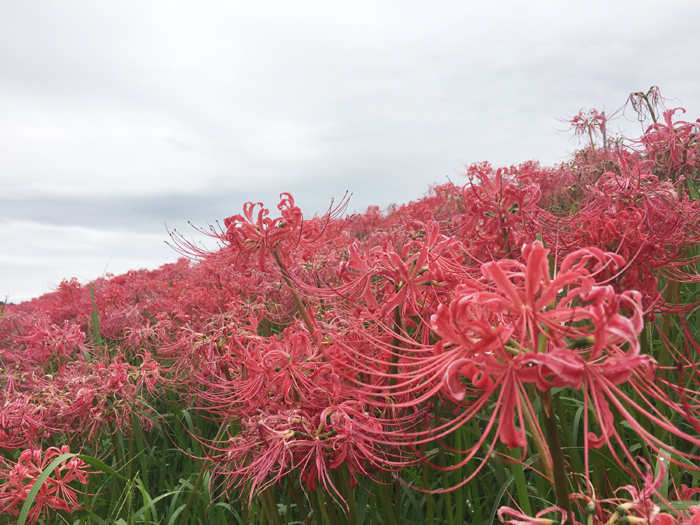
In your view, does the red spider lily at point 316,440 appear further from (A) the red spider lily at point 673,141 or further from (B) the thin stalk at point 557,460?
(A) the red spider lily at point 673,141

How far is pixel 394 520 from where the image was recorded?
81.7 inches

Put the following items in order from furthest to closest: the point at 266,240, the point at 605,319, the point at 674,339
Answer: the point at 674,339, the point at 266,240, the point at 605,319

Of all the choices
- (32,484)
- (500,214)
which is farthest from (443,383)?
(32,484)

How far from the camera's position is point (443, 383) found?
1.07 meters

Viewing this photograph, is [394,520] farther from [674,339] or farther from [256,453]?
[674,339]

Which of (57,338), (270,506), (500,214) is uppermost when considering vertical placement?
(500,214)

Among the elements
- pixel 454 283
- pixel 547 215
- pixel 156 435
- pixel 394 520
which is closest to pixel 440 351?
pixel 454 283

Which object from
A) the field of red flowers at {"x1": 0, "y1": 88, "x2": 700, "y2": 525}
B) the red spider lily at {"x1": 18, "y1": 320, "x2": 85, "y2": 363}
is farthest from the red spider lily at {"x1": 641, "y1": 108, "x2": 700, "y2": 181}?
the red spider lily at {"x1": 18, "y1": 320, "x2": 85, "y2": 363}

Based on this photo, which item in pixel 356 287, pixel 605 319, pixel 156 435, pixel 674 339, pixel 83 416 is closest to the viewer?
pixel 605 319

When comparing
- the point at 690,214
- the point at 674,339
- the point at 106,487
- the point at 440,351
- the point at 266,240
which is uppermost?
the point at 266,240

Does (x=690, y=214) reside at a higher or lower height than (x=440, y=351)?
higher

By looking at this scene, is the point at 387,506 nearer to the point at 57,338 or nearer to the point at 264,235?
the point at 264,235

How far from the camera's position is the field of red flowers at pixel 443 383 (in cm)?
106

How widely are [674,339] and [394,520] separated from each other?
10.8 ft
